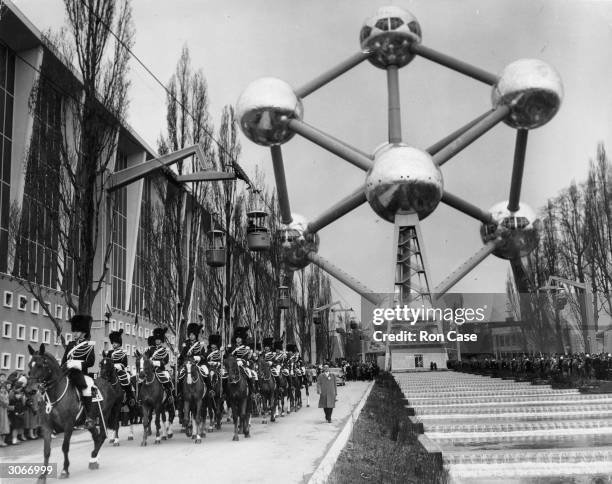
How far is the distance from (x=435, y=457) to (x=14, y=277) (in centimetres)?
2179

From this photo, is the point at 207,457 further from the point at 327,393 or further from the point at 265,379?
the point at 327,393

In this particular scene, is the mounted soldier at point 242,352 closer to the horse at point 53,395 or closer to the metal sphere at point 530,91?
the horse at point 53,395

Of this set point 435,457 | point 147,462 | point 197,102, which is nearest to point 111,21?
point 197,102

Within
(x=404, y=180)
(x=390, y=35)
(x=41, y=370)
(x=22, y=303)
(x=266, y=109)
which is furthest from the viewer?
(x=390, y=35)

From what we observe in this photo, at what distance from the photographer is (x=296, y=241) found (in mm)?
52000

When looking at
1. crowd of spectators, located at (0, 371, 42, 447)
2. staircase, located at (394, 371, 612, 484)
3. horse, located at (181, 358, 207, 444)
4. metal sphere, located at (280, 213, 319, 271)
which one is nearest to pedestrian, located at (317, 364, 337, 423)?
staircase, located at (394, 371, 612, 484)

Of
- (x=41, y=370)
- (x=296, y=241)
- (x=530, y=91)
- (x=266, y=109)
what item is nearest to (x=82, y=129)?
(x=41, y=370)

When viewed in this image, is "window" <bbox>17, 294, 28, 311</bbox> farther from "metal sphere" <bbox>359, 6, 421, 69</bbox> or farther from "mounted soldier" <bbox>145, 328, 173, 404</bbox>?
"metal sphere" <bbox>359, 6, 421, 69</bbox>

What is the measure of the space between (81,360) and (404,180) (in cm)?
3172

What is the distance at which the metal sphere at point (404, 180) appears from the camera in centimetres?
4156

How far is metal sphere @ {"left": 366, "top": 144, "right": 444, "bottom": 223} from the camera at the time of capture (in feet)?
136

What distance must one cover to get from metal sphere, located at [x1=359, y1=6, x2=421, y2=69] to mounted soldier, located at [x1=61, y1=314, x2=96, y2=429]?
38298 millimetres

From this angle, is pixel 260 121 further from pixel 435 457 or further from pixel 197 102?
pixel 435 457

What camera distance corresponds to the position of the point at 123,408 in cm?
1975
